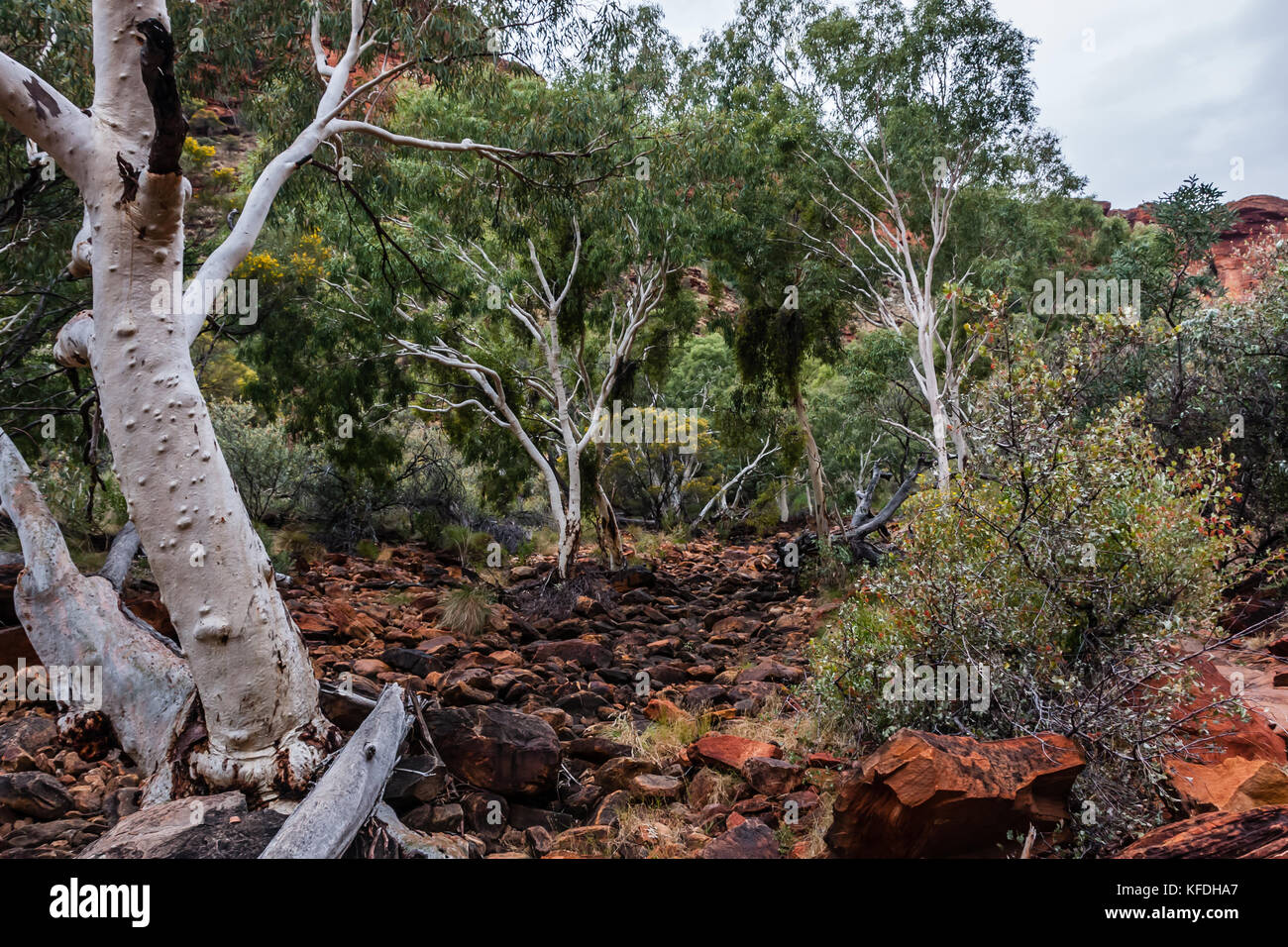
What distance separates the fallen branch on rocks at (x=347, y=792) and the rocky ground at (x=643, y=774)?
8.1 inches

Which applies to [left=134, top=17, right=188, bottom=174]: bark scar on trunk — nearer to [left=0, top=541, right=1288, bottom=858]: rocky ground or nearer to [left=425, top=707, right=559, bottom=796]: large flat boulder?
[left=0, top=541, right=1288, bottom=858]: rocky ground

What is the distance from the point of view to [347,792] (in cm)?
305

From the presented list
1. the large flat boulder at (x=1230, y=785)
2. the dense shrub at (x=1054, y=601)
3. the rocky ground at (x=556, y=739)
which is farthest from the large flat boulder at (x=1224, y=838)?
the rocky ground at (x=556, y=739)

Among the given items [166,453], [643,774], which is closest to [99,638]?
[166,453]

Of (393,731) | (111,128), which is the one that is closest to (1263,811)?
(393,731)

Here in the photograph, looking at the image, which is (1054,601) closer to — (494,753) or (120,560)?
(494,753)

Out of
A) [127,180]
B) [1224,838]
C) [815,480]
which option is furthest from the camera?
[815,480]

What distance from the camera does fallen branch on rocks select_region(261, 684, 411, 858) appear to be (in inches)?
111

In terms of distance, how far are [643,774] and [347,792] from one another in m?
1.88

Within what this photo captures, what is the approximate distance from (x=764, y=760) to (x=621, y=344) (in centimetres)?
854

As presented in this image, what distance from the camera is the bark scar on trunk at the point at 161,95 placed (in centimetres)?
271

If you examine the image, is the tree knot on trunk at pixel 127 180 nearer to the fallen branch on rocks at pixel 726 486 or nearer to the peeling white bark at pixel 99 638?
the peeling white bark at pixel 99 638

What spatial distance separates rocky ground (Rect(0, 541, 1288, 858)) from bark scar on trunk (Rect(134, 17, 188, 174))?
2.69 metres
